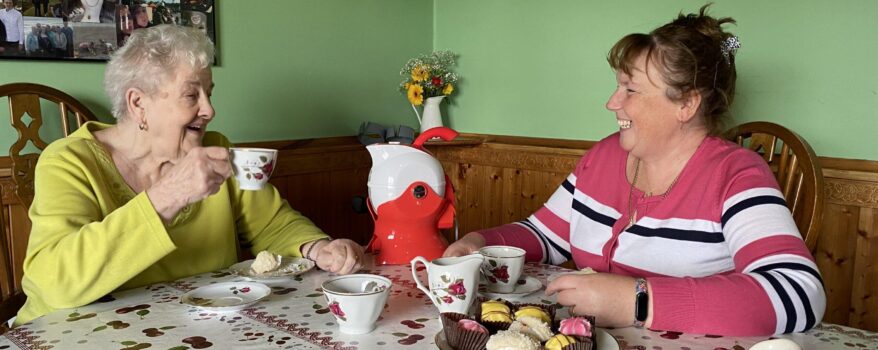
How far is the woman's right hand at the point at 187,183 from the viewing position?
3.90ft

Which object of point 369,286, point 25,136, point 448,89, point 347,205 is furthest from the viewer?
point 448,89

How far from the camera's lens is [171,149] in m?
1.46

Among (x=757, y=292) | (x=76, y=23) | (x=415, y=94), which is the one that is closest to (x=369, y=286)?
(x=757, y=292)

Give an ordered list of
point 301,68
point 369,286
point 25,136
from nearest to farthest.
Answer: point 369,286 → point 25,136 → point 301,68

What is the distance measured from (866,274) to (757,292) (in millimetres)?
1371

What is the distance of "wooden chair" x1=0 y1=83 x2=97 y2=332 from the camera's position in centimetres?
176

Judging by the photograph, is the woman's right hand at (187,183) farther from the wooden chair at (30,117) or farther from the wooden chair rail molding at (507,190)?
the wooden chair rail molding at (507,190)

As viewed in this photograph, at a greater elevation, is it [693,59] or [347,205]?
[693,59]

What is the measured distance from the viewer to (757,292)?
3.40ft

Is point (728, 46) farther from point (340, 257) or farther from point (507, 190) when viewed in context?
point (507, 190)

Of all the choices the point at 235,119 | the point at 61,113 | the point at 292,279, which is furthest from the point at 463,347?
the point at 235,119

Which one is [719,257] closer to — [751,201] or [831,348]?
[751,201]

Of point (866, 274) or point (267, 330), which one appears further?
point (866, 274)

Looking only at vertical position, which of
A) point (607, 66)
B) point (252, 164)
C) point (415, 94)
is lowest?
point (252, 164)
